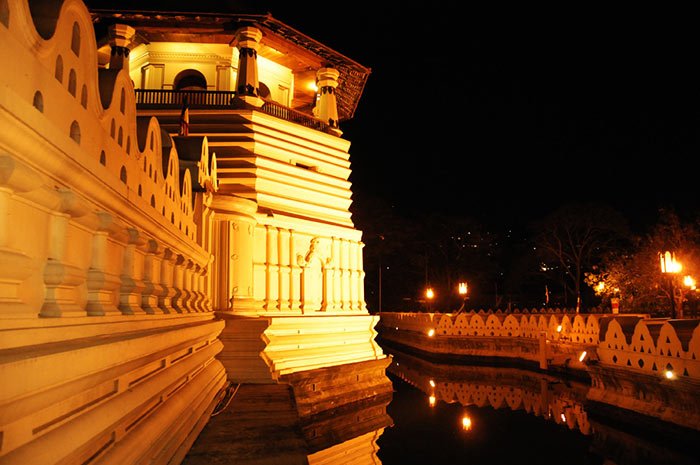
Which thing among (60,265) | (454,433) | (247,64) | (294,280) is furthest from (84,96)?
(247,64)

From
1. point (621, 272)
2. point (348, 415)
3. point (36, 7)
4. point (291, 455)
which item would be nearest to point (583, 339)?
point (348, 415)

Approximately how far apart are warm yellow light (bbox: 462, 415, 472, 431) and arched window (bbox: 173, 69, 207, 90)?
1304 cm

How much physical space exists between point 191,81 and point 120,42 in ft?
10.2

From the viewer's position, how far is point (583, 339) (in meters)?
21.6

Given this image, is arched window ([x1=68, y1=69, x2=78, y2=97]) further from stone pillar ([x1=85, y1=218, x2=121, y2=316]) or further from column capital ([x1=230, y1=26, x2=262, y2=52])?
column capital ([x1=230, y1=26, x2=262, y2=52])

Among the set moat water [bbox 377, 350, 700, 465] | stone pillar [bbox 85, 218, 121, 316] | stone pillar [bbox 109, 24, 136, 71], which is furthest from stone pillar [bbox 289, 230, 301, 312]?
stone pillar [bbox 85, 218, 121, 316]

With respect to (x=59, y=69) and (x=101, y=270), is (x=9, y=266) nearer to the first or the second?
(x=59, y=69)

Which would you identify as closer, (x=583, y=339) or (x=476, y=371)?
(x=583, y=339)

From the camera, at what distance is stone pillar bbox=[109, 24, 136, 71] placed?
17.8 metres

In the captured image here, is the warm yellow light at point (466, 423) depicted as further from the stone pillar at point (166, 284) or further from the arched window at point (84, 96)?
the arched window at point (84, 96)

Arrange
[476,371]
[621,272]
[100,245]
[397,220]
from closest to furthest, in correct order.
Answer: [100,245] < [476,371] < [621,272] < [397,220]

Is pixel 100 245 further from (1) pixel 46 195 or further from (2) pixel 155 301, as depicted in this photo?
(2) pixel 155 301

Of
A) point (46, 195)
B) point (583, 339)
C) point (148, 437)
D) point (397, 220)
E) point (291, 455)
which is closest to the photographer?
point (46, 195)

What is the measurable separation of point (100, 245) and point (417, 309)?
1947 inches
